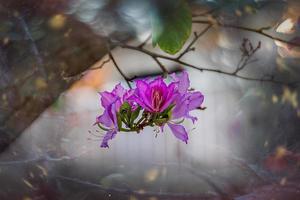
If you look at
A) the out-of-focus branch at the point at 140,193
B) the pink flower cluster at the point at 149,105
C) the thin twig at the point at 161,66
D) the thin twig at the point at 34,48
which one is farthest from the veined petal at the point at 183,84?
the thin twig at the point at 34,48

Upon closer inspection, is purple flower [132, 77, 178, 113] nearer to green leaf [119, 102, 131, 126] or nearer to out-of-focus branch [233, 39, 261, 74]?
green leaf [119, 102, 131, 126]

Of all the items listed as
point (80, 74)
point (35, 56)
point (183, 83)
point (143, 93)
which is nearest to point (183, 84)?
Result: point (183, 83)

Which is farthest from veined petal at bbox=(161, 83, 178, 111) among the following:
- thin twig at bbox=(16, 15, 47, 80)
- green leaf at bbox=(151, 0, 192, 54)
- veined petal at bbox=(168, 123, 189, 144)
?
thin twig at bbox=(16, 15, 47, 80)

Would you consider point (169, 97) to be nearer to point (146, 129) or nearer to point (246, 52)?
point (146, 129)

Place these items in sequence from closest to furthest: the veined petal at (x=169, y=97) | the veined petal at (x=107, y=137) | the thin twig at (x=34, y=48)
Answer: the veined petal at (x=169, y=97)
the veined petal at (x=107, y=137)
the thin twig at (x=34, y=48)

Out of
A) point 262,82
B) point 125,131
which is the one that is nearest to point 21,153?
point 125,131

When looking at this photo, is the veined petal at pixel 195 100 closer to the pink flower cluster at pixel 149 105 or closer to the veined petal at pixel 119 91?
the pink flower cluster at pixel 149 105
